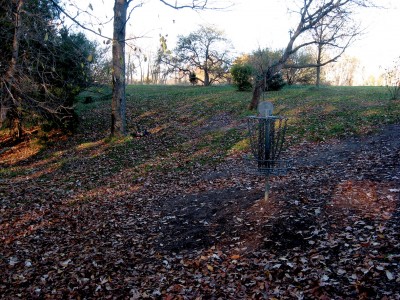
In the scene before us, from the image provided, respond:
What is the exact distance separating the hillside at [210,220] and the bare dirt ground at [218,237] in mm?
23

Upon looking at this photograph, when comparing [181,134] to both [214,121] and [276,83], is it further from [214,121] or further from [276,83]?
[276,83]

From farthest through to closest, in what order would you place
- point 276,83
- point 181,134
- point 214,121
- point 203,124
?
point 276,83 < point 214,121 < point 203,124 < point 181,134

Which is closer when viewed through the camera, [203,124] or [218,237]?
[218,237]

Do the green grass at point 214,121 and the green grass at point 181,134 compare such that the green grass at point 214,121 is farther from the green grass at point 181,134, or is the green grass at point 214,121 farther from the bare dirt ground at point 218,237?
the bare dirt ground at point 218,237

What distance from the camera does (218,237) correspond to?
541 cm

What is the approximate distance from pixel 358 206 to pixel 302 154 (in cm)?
405

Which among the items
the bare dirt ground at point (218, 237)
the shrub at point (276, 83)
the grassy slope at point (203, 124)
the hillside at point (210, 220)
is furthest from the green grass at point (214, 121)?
the bare dirt ground at point (218, 237)

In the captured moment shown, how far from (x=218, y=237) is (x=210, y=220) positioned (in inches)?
26.4

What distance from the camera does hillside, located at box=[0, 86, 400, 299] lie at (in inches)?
164

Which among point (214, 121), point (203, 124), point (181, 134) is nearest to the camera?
point (181, 134)

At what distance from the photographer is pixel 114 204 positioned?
7508mm

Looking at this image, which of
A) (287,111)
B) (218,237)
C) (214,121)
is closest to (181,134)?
(214,121)

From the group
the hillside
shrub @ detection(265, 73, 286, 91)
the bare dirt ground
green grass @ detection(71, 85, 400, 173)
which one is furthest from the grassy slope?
the bare dirt ground

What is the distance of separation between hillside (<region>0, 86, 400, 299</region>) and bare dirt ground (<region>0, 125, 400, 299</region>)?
2 centimetres
